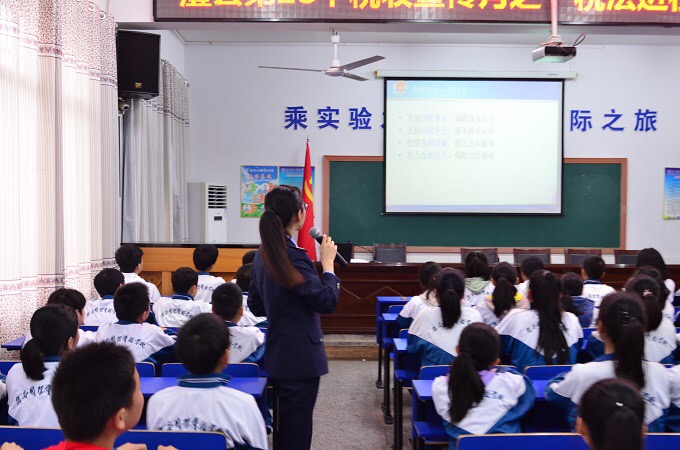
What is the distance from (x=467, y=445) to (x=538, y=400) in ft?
2.58

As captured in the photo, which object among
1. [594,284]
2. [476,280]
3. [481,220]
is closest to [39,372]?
[476,280]

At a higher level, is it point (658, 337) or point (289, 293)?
point (289, 293)

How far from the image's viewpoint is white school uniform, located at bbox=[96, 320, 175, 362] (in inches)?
124

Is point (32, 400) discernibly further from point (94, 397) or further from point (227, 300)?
point (94, 397)

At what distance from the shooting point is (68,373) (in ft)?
4.46

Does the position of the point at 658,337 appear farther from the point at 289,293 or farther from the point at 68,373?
the point at 68,373

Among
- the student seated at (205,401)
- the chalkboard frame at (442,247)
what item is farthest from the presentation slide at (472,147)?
the student seated at (205,401)

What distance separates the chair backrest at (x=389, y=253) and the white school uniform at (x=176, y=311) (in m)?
4.47

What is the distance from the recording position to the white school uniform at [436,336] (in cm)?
346

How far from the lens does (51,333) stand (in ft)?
8.09

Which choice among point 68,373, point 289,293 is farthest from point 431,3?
point 68,373

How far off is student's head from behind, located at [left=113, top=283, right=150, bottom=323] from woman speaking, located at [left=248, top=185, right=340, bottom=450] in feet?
2.71

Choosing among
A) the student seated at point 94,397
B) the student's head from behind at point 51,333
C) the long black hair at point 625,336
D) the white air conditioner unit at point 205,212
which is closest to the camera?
the student seated at point 94,397

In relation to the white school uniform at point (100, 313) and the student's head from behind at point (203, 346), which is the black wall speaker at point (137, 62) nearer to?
the white school uniform at point (100, 313)
